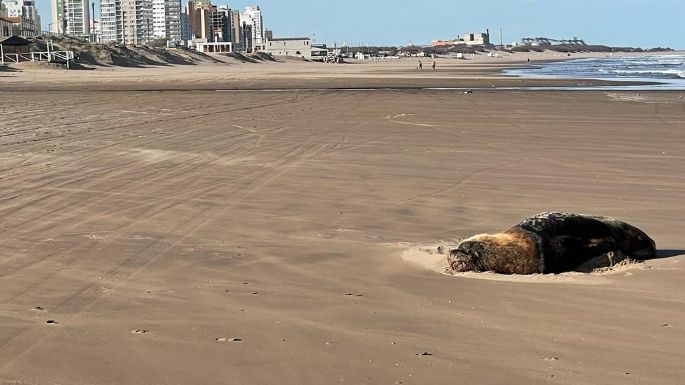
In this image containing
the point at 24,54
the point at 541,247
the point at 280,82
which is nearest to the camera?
the point at 541,247

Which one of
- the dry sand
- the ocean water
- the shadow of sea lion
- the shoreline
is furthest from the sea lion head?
the ocean water

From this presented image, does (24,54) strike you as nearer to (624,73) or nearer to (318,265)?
(624,73)

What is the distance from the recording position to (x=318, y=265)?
21.6ft

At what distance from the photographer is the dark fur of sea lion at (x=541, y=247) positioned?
20.3 feet

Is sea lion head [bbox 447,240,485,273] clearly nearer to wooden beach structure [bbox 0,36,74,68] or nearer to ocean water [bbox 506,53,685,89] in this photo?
ocean water [bbox 506,53,685,89]

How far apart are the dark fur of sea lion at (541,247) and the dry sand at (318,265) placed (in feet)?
0.69

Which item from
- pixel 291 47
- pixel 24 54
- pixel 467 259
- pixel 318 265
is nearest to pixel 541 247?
pixel 467 259

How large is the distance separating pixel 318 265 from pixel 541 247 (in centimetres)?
171

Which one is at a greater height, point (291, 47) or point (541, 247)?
point (291, 47)

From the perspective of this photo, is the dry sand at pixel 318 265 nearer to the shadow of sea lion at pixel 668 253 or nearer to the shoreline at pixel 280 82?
the shadow of sea lion at pixel 668 253

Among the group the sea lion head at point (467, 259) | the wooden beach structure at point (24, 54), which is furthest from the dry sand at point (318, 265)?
the wooden beach structure at point (24, 54)

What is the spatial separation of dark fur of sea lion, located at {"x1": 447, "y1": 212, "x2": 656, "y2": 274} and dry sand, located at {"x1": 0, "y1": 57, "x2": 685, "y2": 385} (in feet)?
0.69

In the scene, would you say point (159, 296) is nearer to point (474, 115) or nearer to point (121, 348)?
point (121, 348)

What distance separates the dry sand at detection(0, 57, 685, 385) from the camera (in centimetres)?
433
